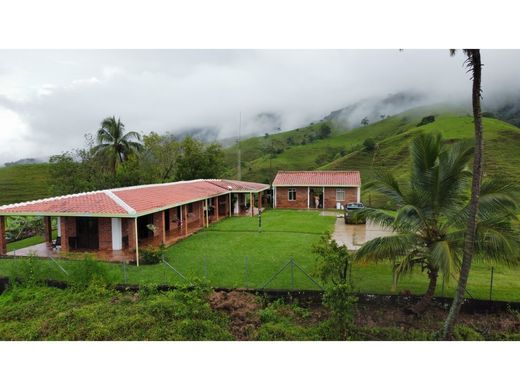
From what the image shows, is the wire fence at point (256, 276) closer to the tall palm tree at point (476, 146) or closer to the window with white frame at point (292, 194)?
the tall palm tree at point (476, 146)

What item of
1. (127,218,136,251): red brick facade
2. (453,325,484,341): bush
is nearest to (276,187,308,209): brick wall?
(127,218,136,251): red brick facade

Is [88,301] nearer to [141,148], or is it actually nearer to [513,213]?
[513,213]

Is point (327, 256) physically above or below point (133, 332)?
above

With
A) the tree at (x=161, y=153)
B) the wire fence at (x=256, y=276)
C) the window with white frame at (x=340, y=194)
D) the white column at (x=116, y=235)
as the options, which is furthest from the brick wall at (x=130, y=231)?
the tree at (x=161, y=153)

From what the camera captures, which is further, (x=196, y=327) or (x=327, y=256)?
(x=327, y=256)

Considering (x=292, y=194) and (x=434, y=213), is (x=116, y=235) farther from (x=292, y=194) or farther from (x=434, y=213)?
(x=292, y=194)

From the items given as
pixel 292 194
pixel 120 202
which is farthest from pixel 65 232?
pixel 292 194

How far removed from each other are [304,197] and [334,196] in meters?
2.55

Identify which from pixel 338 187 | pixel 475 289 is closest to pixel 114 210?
pixel 475 289

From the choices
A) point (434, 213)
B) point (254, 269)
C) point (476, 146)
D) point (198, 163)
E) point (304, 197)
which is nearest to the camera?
point (476, 146)

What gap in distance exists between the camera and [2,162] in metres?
43.7

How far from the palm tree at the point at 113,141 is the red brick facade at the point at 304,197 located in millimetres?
14063

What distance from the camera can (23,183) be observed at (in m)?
40.0

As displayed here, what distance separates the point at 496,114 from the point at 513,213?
47295 mm
